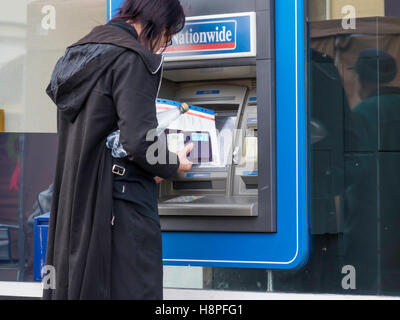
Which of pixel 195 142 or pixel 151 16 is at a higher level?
pixel 151 16

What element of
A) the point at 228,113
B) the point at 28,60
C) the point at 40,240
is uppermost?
the point at 28,60

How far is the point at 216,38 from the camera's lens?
2641mm

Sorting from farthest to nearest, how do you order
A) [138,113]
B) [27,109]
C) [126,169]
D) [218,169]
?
[27,109], [218,169], [126,169], [138,113]

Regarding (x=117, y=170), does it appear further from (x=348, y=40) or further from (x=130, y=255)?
(x=348, y=40)

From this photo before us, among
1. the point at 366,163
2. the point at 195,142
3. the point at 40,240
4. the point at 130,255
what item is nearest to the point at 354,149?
the point at 366,163

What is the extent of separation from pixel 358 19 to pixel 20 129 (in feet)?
7.29

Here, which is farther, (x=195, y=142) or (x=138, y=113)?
(x=195, y=142)

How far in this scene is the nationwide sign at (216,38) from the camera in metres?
2.60

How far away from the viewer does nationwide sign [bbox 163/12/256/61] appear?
2.60m

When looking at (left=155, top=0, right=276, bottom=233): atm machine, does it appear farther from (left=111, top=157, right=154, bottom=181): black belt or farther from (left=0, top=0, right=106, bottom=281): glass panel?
(left=0, top=0, right=106, bottom=281): glass panel

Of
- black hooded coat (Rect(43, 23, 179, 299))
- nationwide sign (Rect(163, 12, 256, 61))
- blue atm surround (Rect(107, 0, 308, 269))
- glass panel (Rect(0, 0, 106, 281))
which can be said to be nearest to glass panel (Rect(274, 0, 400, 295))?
blue atm surround (Rect(107, 0, 308, 269))

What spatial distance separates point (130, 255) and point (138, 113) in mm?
453

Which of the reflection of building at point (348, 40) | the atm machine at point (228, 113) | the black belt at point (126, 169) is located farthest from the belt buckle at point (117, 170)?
the reflection of building at point (348, 40)

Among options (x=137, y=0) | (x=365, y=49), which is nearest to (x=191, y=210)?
(x=137, y=0)
